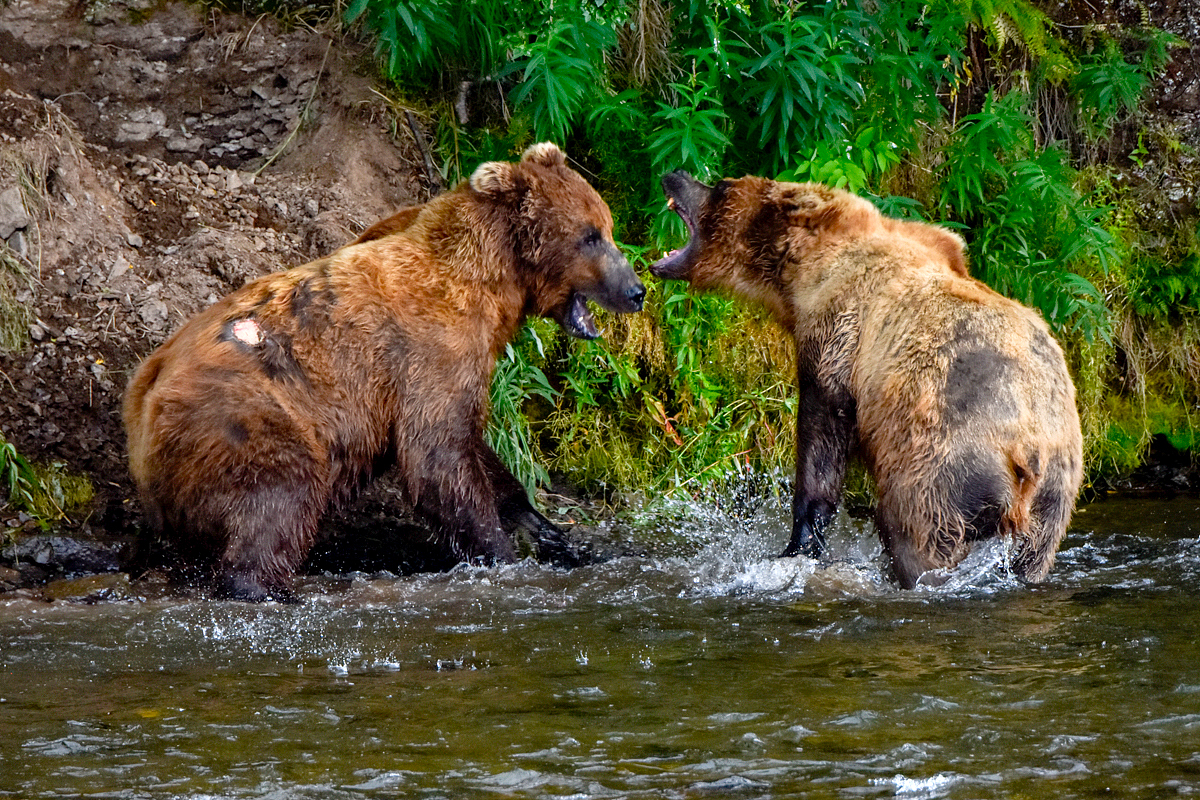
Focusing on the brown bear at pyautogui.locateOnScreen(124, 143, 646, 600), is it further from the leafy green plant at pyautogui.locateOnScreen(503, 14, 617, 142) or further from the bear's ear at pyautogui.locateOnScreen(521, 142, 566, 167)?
the leafy green plant at pyautogui.locateOnScreen(503, 14, 617, 142)

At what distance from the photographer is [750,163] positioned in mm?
8273

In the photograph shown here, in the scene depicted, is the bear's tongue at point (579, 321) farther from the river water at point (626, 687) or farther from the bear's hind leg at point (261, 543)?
Result: the bear's hind leg at point (261, 543)

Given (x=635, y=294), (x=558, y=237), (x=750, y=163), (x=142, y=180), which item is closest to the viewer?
(x=558, y=237)

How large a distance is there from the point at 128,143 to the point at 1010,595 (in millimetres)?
5582

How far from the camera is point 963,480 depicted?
5.29 metres

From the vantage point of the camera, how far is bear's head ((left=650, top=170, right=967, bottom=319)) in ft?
21.3

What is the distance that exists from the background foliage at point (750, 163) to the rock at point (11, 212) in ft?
6.55

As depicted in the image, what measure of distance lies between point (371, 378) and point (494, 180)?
1130 mm

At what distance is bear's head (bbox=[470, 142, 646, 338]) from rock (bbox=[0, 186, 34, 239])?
2510mm

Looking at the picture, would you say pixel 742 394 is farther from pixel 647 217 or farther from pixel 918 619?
pixel 918 619

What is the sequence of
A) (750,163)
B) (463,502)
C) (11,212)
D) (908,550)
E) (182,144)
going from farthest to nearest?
Answer: (750,163) → (182,144) → (11,212) → (463,502) → (908,550)

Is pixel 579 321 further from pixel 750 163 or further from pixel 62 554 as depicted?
pixel 62 554

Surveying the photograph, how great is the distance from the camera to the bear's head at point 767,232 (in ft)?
21.3

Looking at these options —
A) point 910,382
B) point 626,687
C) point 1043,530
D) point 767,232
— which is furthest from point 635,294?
point 626,687
